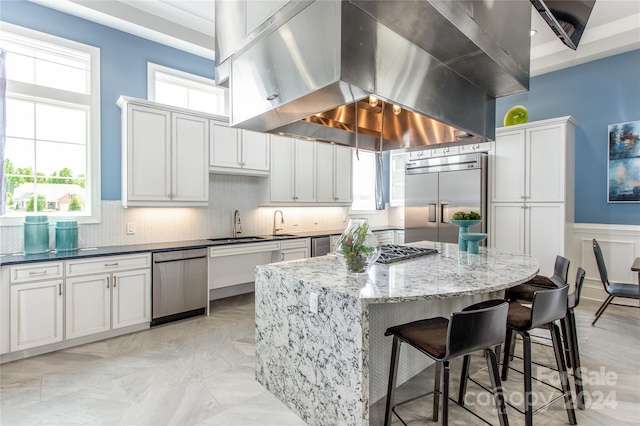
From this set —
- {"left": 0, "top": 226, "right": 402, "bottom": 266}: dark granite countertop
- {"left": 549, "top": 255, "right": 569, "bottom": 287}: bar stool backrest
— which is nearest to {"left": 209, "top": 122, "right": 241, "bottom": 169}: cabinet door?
{"left": 0, "top": 226, "right": 402, "bottom": 266}: dark granite countertop

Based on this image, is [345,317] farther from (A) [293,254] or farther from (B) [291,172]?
(B) [291,172]

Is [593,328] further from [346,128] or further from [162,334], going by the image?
[162,334]

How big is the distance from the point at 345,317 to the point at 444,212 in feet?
12.6

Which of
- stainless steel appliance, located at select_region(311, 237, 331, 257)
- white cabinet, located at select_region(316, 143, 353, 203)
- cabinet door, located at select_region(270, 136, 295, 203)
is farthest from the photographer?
white cabinet, located at select_region(316, 143, 353, 203)

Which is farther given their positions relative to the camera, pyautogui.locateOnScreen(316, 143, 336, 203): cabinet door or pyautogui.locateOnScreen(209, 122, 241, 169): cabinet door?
pyautogui.locateOnScreen(316, 143, 336, 203): cabinet door

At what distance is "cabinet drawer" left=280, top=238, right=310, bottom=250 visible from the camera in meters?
4.53

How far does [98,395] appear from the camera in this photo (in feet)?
7.50

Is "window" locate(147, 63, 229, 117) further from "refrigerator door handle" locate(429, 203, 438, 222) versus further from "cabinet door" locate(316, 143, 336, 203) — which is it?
"refrigerator door handle" locate(429, 203, 438, 222)

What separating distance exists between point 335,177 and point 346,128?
9.32 feet

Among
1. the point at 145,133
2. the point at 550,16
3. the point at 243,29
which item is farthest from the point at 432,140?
the point at 145,133

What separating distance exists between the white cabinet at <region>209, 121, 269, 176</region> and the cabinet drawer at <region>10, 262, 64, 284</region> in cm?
187

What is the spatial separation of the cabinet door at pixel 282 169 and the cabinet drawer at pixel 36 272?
2.52 m

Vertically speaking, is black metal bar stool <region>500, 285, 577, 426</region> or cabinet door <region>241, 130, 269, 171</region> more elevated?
cabinet door <region>241, 130, 269, 171</region>

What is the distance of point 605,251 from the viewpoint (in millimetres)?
4461
